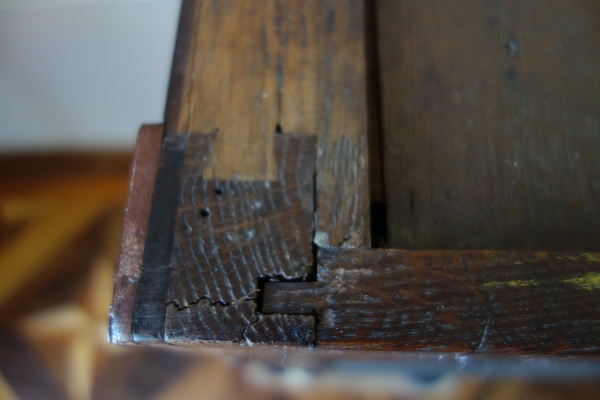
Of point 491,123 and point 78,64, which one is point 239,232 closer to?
point 491,123

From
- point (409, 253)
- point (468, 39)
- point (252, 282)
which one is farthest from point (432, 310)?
point (468, 39)

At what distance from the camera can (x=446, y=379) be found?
64 centimetres

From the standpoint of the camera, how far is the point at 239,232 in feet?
1.39

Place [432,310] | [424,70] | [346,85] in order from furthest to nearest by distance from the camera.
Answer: [424,70]
[346,85]
[432,310]

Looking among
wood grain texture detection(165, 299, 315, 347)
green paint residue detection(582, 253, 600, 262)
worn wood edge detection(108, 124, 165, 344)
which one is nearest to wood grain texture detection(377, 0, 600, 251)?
green paint residue detection(582, 253, 600, 262)

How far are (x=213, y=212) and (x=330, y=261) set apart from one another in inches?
5.1

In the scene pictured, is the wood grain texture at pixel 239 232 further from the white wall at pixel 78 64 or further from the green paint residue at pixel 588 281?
the white wall at pixel 78 64

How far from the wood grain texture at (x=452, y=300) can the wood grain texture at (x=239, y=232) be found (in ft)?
0.09

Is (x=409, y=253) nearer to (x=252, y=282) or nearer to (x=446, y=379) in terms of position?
(x=252, y=282)

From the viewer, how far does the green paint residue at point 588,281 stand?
0.40 metres

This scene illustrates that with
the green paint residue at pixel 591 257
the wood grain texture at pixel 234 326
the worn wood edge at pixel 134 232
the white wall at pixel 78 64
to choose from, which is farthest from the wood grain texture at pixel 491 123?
the white wall at pixel 78 64

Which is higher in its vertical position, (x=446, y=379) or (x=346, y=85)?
(x=346, y=85)

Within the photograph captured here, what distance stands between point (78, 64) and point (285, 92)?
99 centimetres

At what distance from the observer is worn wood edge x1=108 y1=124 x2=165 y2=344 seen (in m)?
0.41
